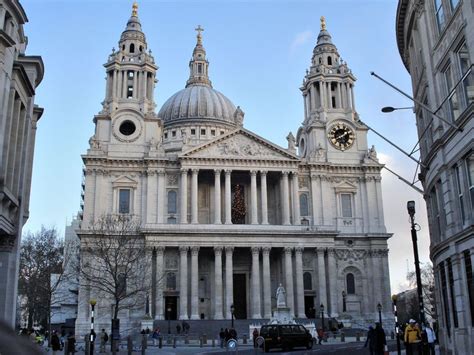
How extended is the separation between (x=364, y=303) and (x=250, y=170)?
1900 centimetres

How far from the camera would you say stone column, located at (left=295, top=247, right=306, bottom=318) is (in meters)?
56.4

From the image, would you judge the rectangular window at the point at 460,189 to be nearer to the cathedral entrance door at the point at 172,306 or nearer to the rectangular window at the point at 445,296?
the rectangular window at the point at 445,296

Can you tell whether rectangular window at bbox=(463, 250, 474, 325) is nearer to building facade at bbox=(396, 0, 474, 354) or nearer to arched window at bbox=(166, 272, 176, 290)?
building facade at bbox=(396, 0, 474, 354)

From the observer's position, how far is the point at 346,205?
65.3 meters

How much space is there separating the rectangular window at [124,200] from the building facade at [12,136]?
33.9 meters

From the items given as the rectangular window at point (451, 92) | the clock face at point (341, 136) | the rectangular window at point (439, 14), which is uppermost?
the clock face at point (341, 136)

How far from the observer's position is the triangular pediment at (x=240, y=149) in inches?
2430

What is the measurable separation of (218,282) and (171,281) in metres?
5.13

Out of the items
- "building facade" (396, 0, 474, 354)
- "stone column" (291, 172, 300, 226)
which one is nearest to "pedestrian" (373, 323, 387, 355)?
"building facade" (396, 0, 474, 354)

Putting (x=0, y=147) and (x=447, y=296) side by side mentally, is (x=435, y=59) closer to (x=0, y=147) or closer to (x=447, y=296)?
(x=447, y=296)

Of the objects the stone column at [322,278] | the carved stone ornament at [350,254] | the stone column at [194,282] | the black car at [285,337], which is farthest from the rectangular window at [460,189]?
the carved stone ornament at [350,254]

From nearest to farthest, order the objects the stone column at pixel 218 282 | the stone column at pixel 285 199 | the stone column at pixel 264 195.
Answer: the stone column at pixel 218 282, the stone column at pixel 264 195, the stone column at pixel 285 199

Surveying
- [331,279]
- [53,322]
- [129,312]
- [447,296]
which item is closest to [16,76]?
[447,296]

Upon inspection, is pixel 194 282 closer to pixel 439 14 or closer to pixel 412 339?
pixel 412 339
